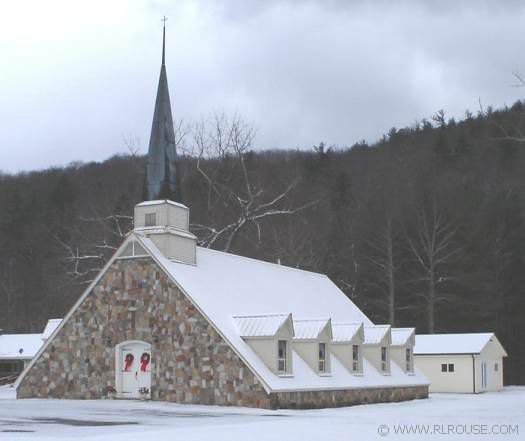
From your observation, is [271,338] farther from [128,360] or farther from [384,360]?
[384,360]

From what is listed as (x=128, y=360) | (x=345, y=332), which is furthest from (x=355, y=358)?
(x=128, y=360)

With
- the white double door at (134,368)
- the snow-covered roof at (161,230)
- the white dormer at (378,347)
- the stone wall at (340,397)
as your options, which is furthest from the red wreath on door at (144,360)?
the white dormer at (378,347)

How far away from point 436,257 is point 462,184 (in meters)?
10.9

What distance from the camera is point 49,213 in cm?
8519

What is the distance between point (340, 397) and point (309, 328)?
2.52 meters

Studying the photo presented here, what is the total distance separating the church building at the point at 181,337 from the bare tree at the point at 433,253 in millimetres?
24040

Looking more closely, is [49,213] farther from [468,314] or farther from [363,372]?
[363,372]

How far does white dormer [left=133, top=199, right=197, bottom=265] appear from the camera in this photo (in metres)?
29.4

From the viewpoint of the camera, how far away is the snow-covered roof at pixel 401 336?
120 feet

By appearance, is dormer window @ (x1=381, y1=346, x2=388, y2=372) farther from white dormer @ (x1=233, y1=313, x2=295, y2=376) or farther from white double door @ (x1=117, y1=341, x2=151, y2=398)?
white double door @ (x1=117, y1=341, x2=151, y2=398)

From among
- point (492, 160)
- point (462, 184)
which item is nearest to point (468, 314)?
point (462, 184)

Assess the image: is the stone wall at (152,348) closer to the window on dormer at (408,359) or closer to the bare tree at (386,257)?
the window on dormer at (408,359)

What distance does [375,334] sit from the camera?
113 feet

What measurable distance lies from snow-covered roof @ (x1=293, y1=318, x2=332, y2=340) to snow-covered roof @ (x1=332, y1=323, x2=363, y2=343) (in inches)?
76.0
